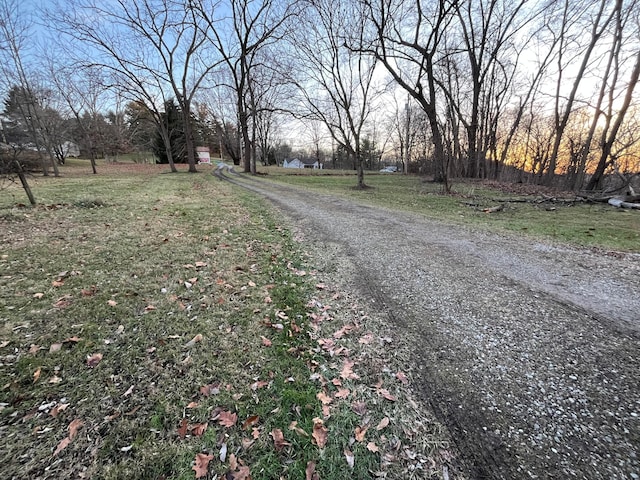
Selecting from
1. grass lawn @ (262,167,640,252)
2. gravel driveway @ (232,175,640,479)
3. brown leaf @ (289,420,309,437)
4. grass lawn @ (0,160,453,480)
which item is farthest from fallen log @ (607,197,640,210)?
brown leaf @ (289,420,309,437)

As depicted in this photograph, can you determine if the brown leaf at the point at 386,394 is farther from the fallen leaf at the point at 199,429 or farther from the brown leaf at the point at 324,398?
the fallen leaf at the point at 199,429

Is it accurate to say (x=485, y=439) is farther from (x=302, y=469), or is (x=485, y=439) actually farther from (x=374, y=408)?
(x=302, y=469)

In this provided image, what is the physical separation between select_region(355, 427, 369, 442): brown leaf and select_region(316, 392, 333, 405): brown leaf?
29 centimetres

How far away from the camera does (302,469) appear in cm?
162

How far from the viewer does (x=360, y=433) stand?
1837mm

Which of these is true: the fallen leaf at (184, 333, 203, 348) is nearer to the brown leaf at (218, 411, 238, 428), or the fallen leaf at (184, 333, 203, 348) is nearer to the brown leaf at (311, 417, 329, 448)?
the brown leaf at (218, 411, 238, 428)

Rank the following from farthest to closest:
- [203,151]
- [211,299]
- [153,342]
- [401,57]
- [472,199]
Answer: [203,151] < [401,57] < [472,199] < [211,299] < [153,342]

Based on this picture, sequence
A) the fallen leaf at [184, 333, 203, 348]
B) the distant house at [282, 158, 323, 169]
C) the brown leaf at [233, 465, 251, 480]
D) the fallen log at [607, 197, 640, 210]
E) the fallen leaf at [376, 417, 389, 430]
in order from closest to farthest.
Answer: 1. the brown leaf at [233, 465, 251, 480]
2. the fallen leaf at [376, 417, 389, 430]
3. the fallen leaf at [184, 333, 203, 348]
4. the fallen log at [607, 197, 640, 210]
5. the distant house at [282, 158, 323, 169]

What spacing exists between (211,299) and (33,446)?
1869 millimetres

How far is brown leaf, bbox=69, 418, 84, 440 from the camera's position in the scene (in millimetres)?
1746

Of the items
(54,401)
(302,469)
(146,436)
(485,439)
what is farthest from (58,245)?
(485,439)

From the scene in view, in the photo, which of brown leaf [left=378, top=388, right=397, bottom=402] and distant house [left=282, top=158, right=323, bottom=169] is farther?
distant house [left=282, top=158, right=323, bottom=169]

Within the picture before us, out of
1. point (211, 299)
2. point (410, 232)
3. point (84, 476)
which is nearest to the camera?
point (84, 476)

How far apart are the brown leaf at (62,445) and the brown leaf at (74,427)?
0.02 meters
